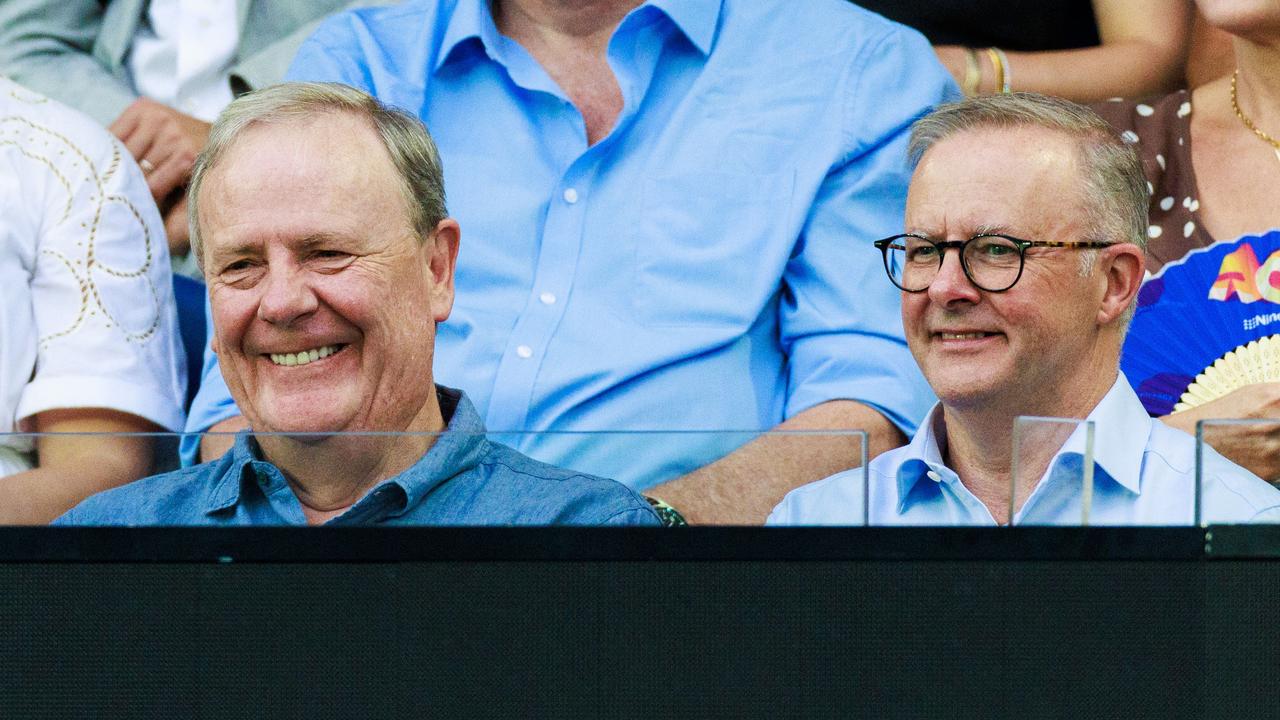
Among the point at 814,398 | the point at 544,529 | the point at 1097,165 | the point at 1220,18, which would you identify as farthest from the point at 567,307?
the point at 544,529

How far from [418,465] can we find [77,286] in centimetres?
116

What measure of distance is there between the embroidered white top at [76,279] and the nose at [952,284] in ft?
3.73

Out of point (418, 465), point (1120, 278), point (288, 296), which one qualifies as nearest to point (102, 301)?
point (288, 296)

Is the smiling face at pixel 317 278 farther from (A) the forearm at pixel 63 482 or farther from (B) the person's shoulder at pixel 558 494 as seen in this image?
(A) the forearm at pixel 63 482

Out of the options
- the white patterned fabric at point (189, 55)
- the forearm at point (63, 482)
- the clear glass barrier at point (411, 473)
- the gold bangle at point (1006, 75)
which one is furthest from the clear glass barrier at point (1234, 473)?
the white patterned fabric at point (189, 55)

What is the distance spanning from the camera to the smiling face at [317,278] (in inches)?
60.4

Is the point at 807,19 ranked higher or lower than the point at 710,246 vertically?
higher

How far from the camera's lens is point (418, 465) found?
116cm

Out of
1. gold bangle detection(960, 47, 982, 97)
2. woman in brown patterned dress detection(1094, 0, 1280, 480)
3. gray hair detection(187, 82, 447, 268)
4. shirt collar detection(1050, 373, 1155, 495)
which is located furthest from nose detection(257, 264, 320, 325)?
gold bangle detection(960, 47, 982, 97)

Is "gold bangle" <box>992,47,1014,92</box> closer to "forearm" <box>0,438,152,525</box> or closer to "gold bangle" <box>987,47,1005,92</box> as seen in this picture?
"gold bangle" <box>987,47,1005,92</box>

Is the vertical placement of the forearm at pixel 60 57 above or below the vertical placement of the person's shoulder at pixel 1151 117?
above

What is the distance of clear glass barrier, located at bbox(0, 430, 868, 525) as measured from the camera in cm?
103

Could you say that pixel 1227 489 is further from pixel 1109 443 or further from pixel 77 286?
pixel 77 286

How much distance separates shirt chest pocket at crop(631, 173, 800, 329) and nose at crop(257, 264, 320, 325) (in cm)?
64
